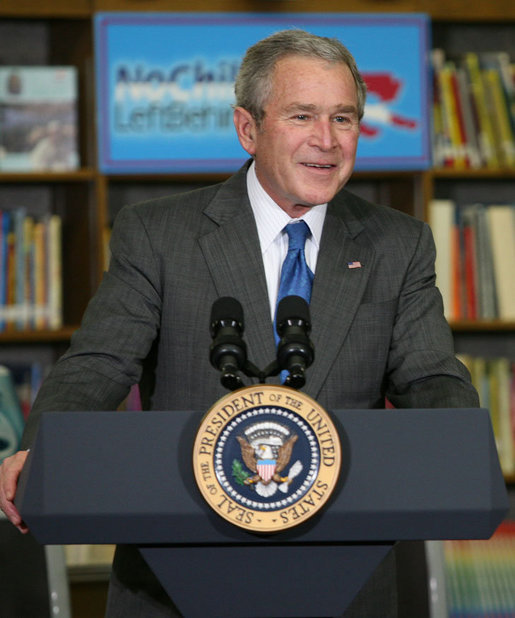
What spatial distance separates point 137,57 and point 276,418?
250cm

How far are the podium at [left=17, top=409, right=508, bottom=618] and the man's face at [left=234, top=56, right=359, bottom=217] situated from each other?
1.87 ft

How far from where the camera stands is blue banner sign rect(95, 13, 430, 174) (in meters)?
3.38

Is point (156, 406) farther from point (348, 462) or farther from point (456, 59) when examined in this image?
point (456, 59)

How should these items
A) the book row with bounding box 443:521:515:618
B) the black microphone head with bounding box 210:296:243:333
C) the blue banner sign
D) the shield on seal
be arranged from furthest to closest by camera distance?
the blue banner sign, the book row with bounding box 443:521:515:618, the black microphone head with bounding box 210:296:243:333, the shield on seal

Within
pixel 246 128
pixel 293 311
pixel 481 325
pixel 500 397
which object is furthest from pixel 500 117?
pixel 293 311

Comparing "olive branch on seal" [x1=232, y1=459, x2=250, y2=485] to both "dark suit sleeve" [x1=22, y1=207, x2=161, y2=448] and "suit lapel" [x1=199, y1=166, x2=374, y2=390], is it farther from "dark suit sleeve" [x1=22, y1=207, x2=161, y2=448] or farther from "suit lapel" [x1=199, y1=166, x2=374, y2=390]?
"suit lapel" [x1=199, y1=166, x2=374, y2=390]

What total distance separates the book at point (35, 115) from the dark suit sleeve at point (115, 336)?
5.95 feet

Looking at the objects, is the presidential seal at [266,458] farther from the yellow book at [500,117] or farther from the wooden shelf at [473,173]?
the yellow book at [500,117]

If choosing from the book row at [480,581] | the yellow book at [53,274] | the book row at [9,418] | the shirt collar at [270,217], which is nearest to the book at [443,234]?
the book row at [480,581]

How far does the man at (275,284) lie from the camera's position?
5.12 feet

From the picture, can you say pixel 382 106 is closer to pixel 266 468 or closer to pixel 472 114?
pixel 472 114

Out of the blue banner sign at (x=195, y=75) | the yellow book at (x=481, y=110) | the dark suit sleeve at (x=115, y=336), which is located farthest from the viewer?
the yellow book at (x=481, y=110)

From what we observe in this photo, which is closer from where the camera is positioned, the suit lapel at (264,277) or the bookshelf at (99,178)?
the suit lapel at (264,277)

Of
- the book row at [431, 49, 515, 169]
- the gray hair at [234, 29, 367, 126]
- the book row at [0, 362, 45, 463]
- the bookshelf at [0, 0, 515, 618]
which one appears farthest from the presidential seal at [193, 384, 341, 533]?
the book row at [431, 49, 515, 169]
